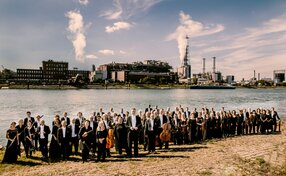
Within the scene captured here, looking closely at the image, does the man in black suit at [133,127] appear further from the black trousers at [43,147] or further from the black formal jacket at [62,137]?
the black trousers at [43,147]

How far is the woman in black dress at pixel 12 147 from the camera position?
13.4 m

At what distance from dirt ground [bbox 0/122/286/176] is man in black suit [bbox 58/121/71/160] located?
0.57 metres

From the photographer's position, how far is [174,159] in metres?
13.7

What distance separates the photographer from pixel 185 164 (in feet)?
42.0

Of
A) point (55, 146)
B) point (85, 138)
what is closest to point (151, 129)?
point (85, 138)

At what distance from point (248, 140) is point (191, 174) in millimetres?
8726

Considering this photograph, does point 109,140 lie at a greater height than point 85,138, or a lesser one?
lesser

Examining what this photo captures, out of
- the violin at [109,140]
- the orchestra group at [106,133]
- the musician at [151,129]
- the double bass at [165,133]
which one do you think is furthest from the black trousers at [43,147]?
the double bass at [165,133]

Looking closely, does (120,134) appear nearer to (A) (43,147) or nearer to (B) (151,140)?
(B) (151,140)

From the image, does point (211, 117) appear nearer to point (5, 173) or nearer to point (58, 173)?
point (58, 173)

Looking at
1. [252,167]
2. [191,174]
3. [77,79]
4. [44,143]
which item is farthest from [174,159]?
[77,79]

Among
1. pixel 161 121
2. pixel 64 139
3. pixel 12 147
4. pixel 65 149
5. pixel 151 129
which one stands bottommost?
pixel 65 149

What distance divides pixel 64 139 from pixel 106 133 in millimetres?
2218

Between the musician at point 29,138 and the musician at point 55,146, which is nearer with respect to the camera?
the musician at point 55,146
